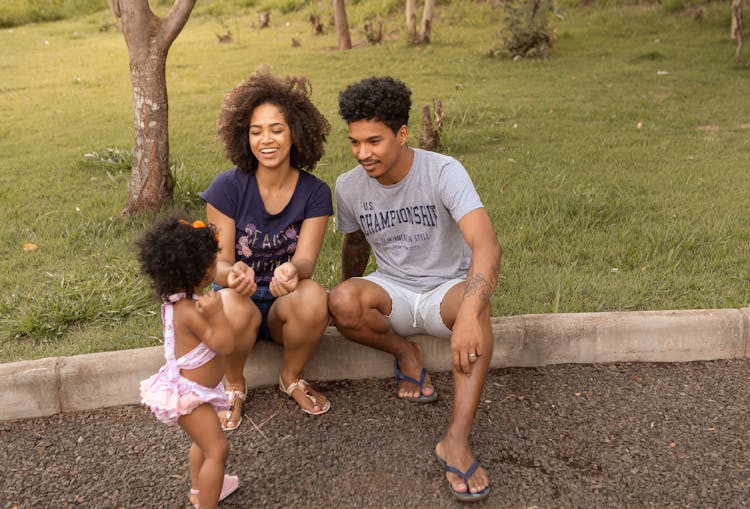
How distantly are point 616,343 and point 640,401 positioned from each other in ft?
1.19

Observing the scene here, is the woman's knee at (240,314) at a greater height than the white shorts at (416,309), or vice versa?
the woman's knee at (240,314)

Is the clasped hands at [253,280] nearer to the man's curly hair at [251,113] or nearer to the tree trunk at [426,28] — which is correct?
the man's curly hair at [251,113]

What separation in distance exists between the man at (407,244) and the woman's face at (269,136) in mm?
289

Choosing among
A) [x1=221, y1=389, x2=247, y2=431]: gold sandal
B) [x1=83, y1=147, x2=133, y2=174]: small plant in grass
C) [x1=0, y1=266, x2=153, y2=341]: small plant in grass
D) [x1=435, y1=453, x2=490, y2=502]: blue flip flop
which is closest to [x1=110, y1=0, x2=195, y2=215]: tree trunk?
[x1=0, y1=266, x2=153, y2=341]: small plant in grass

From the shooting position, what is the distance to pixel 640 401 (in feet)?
10.6

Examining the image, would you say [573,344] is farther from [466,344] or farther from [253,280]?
[253,280]

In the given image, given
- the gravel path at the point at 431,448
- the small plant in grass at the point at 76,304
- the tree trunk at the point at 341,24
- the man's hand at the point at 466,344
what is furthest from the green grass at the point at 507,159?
the man's hand at the point at 466,344

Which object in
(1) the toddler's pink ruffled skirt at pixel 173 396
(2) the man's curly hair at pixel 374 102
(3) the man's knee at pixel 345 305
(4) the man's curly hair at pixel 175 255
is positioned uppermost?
(2) the man's curly hair at pixel 374 102

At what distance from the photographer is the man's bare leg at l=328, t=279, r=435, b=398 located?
10.2ft

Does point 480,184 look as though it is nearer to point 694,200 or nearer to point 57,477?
point 694,200

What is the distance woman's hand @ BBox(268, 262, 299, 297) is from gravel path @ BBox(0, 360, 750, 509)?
23.8 inches

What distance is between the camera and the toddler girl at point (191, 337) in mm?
2332

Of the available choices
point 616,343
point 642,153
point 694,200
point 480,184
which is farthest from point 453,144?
point 616,343

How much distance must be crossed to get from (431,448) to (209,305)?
1128 millimetres
